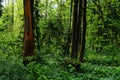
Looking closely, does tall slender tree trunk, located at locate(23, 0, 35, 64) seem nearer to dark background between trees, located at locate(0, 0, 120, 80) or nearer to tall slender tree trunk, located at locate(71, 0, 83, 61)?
dark background between trees, located at locate(0, 0, 120, 80)

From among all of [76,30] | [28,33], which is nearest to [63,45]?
[76,30]

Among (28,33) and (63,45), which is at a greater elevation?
(28,33)

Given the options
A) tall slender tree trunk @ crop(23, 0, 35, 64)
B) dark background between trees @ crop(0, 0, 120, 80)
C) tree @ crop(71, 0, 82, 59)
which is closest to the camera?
dark background between trees @ crop(0, 0, 120, 80)

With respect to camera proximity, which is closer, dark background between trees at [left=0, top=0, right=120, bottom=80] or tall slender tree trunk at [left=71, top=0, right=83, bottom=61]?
dark background between trees at [left=0, top=0, right=120, bottom=80]

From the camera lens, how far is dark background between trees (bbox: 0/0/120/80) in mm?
10250

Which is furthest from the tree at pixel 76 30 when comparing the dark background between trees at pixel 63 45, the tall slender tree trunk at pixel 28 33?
the tall slender tree trunk at pixel 28 33

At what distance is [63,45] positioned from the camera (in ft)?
109

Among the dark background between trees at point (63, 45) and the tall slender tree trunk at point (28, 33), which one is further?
the tall slender tree trunk at point (28, 33)

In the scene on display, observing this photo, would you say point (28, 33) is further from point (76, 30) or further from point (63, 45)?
point (63, 45)

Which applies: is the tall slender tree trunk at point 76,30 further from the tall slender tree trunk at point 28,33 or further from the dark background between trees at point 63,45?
the tall slender tree trunk at point 28,33

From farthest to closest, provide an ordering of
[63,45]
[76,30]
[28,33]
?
1. [63,45]
2. [76,30]
3. [28,33]

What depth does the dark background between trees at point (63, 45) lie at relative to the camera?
10.2m

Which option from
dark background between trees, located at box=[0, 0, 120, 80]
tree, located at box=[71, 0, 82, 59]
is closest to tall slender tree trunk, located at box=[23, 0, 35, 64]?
dark background between trees, located at box=[0, 0, 120, 80]

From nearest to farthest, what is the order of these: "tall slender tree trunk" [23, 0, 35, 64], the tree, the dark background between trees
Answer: the dark background between trees
"tall slender tree trunk" [23, 0, 35, 64]
the tree
